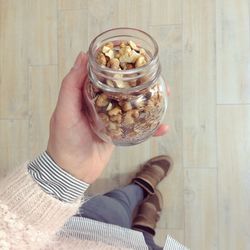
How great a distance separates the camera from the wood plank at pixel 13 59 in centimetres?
135

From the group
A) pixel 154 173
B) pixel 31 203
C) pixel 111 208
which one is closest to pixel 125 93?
pixel 31 203

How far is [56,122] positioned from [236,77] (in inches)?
29.5

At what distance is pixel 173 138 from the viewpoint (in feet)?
4.08

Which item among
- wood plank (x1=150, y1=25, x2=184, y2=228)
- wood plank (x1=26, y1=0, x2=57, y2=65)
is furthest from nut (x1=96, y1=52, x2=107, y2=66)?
wood plank (x1=26, y1=0, x2=57, y2=65)

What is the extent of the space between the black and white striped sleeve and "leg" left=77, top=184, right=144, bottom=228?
0.24 m

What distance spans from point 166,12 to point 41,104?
0.52 meters

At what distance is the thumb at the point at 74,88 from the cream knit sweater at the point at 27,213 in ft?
0.41

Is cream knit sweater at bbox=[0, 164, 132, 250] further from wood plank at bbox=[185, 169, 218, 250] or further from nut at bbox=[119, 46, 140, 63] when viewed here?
wood plank at bbox=[185, 169, 218, 250]

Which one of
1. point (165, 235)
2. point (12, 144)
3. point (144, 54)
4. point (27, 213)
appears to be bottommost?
point (165, 235)

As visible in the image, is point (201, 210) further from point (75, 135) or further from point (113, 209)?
point (75, 135)

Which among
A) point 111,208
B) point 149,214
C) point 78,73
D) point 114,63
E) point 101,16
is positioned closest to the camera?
point 114,63

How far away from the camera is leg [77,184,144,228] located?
0.94m

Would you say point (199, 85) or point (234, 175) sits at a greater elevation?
point (199, 85)

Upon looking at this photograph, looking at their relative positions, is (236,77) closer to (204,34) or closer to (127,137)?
(204,34)
